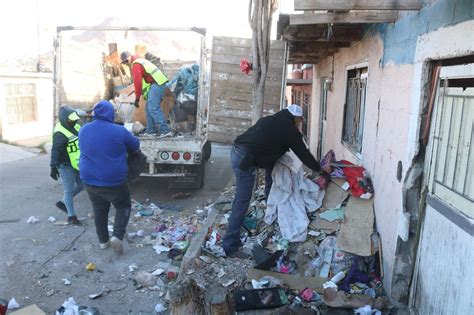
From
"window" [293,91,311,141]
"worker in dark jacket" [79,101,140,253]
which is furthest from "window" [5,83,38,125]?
"worker in dark jacket" [79,101,140,253]

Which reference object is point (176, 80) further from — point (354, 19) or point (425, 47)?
point (425, 47)

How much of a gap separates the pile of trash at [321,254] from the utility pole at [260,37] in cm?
146

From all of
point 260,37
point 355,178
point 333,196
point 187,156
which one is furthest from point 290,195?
point 187,156

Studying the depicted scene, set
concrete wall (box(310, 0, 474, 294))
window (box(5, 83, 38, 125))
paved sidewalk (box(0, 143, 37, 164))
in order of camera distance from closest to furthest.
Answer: concrete wall (box(310, 0, 474, 294)), paved sidewalk (box(0, 143, 37, 164)), window (box(5, 83, 38, 125))

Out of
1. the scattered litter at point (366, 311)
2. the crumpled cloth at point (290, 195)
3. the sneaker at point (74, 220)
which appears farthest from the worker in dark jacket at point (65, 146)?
the scattered litter at point (366, 311)

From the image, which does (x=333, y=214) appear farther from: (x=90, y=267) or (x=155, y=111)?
(x=155, y=111)

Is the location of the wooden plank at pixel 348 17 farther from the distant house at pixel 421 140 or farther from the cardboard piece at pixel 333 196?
the cardboard piece at pixel 333 196

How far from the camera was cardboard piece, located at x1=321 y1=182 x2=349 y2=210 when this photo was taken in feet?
15.4

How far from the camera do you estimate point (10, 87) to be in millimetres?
15438

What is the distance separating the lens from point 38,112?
1723 cm

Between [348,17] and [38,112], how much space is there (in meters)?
16.4

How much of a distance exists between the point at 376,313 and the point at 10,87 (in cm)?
1599

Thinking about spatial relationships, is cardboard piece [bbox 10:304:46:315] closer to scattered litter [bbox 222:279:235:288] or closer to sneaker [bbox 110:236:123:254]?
sneaker [bbox 110:236:123:254]

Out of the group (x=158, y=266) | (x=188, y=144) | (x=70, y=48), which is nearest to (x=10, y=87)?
(x=70, y=48)
